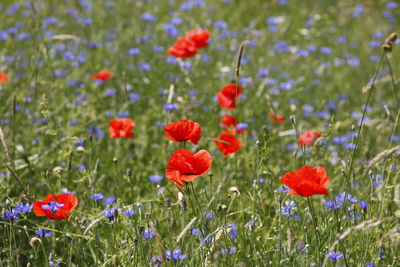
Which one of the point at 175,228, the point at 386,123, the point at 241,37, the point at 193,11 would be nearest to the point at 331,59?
the point at 241,37

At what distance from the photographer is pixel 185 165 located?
1.68 meters

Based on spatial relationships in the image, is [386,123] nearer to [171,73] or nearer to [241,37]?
[171,73]

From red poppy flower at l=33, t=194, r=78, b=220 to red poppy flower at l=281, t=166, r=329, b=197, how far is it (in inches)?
32.3

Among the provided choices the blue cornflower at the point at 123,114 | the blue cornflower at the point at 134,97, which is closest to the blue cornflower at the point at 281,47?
the blue cornflower at the point at 134,97

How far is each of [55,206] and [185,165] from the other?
505mm

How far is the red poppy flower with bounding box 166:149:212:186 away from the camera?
1.65 metres

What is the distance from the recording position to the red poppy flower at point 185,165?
165 centimetres

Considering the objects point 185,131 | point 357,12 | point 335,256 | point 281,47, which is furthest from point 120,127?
point 357,12

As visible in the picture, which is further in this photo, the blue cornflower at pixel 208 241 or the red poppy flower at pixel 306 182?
the blue cornflower at pixel 208 241

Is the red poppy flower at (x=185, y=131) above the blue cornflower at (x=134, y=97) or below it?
above

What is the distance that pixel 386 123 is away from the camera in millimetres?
2711

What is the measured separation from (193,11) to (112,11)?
103 cm

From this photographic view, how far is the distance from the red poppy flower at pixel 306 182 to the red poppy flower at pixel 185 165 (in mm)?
289

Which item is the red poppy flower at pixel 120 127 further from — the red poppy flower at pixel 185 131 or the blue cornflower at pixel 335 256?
the blue cornflower at pixel 335 256
